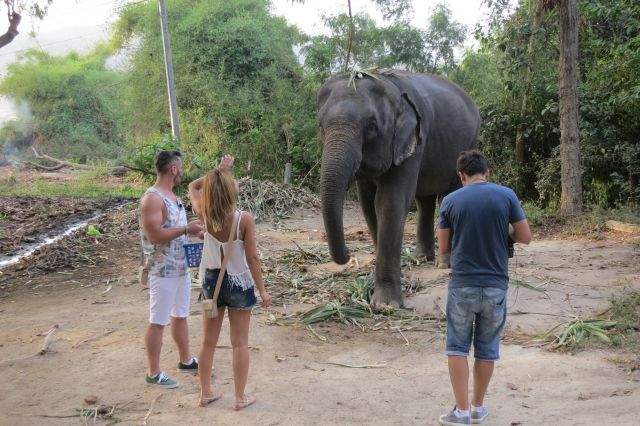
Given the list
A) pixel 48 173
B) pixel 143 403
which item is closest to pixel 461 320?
pixel 143 403

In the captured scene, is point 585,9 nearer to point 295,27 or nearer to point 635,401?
point 635,401

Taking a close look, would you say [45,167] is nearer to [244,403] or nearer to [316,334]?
[316,334]

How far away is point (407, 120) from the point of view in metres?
7.58

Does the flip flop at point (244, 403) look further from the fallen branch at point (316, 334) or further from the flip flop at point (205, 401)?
the fallen branch at point (316, 334)

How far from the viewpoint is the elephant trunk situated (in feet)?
21.9

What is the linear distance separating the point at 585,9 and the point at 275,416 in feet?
37.8

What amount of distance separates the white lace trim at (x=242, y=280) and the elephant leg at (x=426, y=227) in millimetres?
5307

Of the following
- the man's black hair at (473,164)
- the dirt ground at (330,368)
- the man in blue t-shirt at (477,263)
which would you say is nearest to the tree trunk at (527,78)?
the dirt ground at (330,368)

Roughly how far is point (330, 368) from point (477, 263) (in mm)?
2105

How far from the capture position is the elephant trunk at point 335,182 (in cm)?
667

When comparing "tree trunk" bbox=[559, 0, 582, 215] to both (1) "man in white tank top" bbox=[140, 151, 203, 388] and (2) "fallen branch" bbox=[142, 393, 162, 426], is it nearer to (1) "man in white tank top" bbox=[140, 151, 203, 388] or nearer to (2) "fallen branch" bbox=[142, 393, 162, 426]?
(1) "man in white tank top" bbox=[140, 151, 203, 388]

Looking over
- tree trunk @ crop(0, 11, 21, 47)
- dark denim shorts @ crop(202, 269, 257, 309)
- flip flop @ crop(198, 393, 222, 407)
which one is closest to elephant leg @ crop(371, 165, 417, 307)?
flip flop @ crop(198, 393, 222, 407)

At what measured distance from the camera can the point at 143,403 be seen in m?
5.15

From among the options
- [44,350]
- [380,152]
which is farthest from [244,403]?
[380,152]
